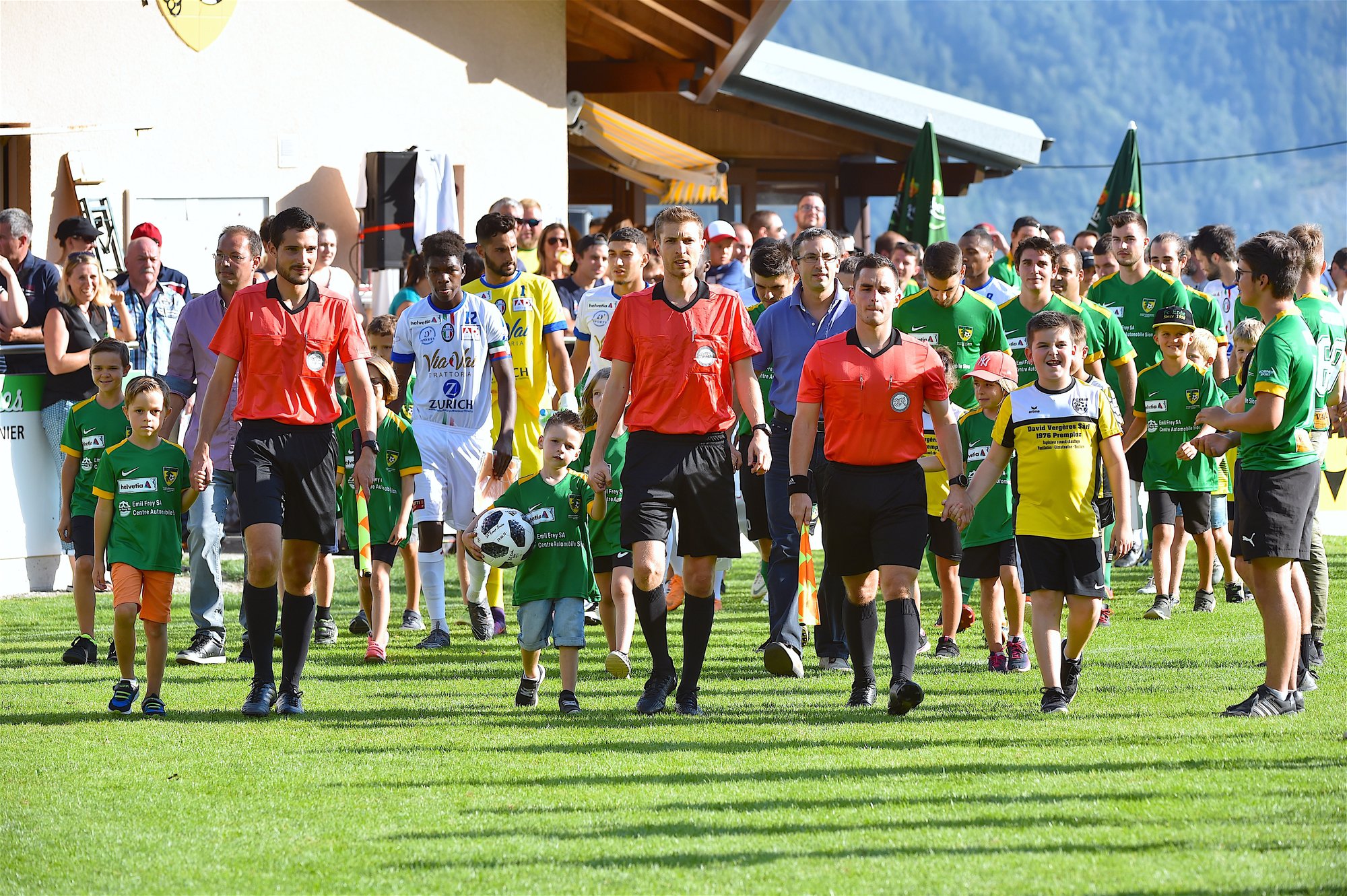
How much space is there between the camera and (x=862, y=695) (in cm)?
749

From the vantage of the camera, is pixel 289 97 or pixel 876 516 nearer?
pixel 876 516

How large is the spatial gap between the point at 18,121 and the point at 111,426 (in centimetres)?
791

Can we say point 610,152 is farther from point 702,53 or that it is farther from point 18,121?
point 18,121

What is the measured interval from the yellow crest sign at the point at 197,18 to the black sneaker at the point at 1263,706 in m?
12.9

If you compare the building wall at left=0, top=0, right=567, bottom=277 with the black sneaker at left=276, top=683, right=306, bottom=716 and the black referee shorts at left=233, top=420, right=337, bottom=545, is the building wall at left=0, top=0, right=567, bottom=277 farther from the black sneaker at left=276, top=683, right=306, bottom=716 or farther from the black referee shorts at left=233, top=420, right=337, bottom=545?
the black sneaker at left=276, top=683, right=306, bottom=716

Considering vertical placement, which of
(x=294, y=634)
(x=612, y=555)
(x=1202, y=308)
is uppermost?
(x=1202, y=308)

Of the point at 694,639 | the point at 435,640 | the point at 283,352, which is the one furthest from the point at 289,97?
the point at 694,639

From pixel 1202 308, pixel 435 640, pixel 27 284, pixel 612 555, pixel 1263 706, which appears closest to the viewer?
pixel 1263 706

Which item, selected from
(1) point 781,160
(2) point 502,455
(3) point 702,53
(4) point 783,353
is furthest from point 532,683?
(1) point 781,160

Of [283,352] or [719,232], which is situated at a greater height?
[719,232]

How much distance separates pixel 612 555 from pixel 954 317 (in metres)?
2.28

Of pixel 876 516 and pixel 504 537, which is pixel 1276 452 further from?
pixel 504 537

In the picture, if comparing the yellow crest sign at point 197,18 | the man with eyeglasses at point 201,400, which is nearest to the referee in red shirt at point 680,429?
the man with eyeglasses at point 201,400

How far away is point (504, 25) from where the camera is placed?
707 inches
